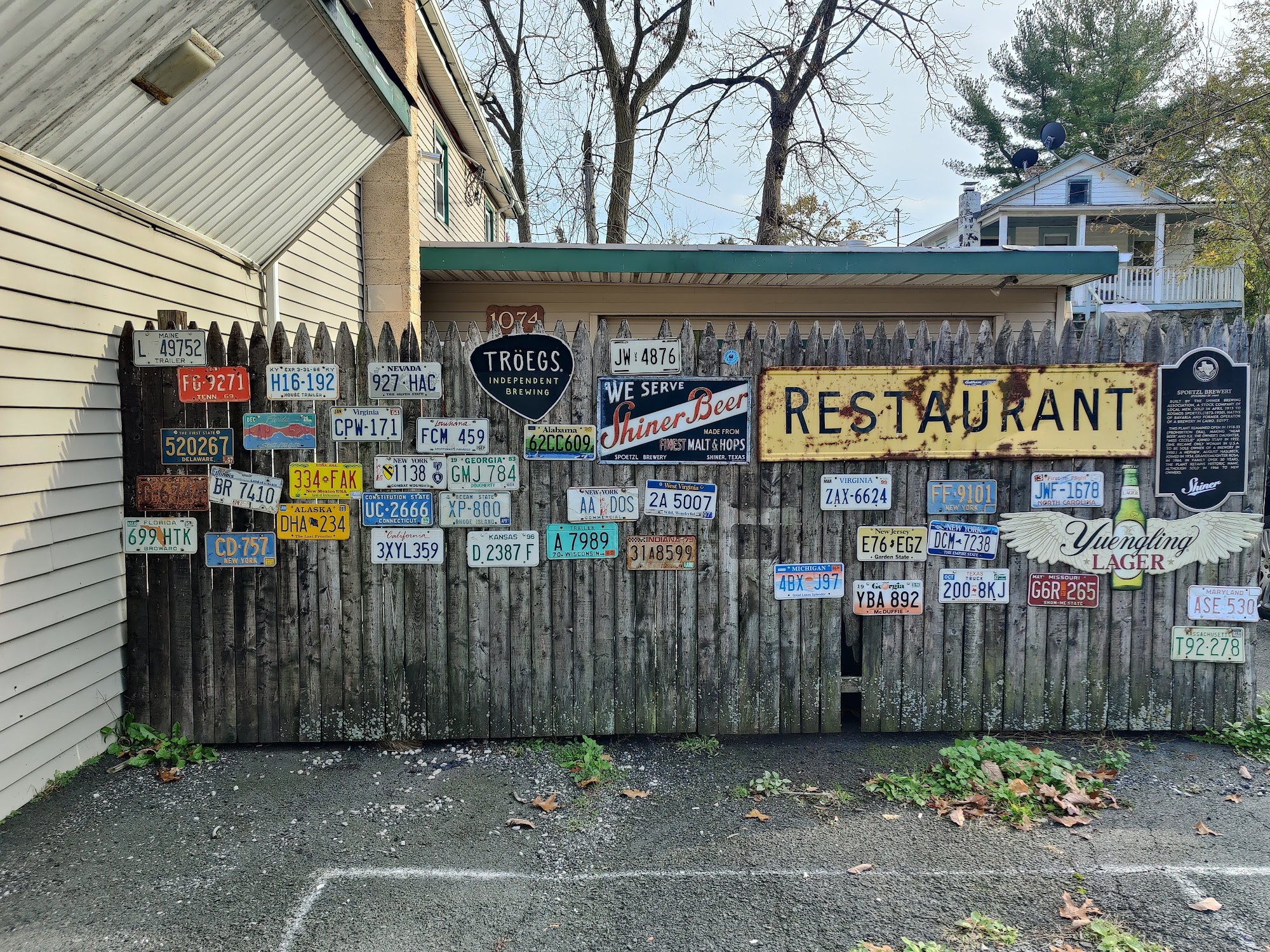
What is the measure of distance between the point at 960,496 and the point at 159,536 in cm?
431

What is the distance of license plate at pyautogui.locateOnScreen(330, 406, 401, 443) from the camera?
4121 millimetres

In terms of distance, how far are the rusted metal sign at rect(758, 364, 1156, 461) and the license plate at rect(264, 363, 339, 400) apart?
7.42ft

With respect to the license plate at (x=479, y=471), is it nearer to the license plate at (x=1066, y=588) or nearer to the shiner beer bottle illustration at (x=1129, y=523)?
the license plate at (x=1066, y=588)

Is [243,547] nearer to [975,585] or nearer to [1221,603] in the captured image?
[975,585]

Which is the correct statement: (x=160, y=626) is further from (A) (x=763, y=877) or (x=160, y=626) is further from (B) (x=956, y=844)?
(B) (x=956, y=844)

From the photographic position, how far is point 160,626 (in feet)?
13.9

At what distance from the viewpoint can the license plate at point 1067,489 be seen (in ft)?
14.0

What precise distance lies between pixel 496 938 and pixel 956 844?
1950 millimetres

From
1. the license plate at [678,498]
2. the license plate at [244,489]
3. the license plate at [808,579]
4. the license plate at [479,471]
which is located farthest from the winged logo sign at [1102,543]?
the license plate at [244,489]

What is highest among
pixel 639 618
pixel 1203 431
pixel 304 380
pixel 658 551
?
pixel 304 380

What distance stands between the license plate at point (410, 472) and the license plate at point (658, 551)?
1.07m

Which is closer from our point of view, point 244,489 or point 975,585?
point 244,489

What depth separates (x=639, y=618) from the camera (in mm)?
4289

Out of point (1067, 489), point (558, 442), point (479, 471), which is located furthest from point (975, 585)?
Answer: point (479, 471)
